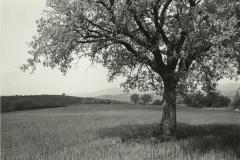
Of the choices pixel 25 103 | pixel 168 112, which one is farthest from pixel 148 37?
pixel 25 103

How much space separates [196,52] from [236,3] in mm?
3696

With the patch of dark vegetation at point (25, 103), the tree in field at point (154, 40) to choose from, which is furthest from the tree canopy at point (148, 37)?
the patch of dark vegetation at point (25, 103)

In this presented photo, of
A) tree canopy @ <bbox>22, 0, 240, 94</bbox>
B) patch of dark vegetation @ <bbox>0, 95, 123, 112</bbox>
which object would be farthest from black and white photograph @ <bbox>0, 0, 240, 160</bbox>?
patch of dark vegetation @ <bbox>0, 95, 123, 112</bbox>

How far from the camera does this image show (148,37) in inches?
765

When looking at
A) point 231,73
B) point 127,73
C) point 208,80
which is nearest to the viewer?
point 231,73

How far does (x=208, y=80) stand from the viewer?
18172 mm

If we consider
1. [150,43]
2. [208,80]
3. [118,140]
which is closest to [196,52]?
[208,80]

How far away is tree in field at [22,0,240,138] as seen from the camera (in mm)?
14500

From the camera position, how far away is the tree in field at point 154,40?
1450cm

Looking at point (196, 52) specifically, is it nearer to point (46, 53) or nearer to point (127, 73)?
point (127, 73)

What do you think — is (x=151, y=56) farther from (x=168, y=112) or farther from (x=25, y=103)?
(x=25, y=103)

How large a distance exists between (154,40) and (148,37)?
496mm

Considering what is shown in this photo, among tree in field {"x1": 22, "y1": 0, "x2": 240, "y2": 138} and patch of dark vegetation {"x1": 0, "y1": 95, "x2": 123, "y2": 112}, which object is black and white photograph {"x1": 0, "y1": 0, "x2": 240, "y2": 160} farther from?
patch of dark vegetation {"x1": 0, "y1": 95, "x2": 123, "y2": 112}

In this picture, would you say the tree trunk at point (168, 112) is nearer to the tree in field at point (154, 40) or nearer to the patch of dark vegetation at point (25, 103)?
the tree in field at point (154, 40)
